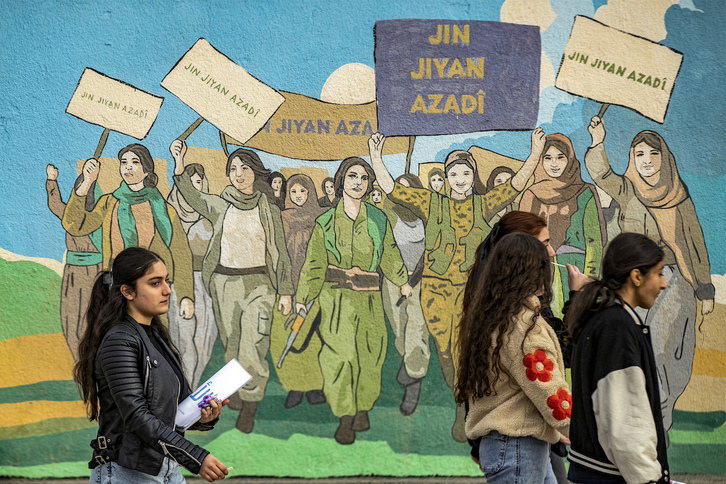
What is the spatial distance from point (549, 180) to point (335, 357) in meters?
2.10

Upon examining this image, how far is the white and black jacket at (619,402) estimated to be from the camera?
7.40 ft

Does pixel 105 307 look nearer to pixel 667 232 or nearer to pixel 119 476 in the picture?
pixel 119 476

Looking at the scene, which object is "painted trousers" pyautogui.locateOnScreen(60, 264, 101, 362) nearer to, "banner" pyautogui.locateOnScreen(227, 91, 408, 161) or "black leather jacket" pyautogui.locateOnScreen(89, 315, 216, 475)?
"banner" pyautogui.locateOnScreen(227, 91, 408, 161)

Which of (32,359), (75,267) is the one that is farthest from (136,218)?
(32,359)

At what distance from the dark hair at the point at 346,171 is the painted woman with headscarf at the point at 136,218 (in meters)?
1.22

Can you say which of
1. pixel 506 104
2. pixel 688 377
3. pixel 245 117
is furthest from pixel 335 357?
pixel 688 377

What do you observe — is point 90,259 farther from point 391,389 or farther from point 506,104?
point 506,104

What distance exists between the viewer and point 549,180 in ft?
16.8

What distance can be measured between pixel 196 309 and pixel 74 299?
2.98 feet

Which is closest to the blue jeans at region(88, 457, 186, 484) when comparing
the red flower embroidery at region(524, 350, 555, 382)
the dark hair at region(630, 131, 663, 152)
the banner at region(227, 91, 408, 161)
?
the red flower embroidery at region(524, 350, 555, 382)

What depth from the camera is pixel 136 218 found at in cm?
505

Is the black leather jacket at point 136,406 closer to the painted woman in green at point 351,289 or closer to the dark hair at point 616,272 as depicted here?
the dark hair at point 616,272

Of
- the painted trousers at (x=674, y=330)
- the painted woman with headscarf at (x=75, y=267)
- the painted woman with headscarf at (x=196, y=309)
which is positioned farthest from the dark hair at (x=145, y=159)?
the painted trousers at (x=674, y=330)

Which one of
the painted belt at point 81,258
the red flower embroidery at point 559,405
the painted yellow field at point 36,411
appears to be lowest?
the painted yellow field at point 36,411
